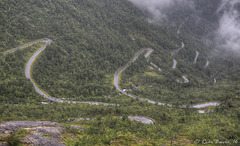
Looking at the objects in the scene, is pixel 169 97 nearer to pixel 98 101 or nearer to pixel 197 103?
pixel 197 103

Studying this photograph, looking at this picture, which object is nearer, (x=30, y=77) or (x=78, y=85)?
(x=30, y=77)

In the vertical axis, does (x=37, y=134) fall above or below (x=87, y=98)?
below

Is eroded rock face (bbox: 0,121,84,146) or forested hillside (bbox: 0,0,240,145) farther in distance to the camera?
forested hillside (bbox: 0,0,240,145)

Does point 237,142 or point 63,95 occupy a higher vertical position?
point 237,142

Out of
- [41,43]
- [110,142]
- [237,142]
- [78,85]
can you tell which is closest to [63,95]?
[78,85]

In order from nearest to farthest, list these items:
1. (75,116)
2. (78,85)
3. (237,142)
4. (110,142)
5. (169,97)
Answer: (110,142) → (237,142) → (75,116) → (78,85) → (169,97)

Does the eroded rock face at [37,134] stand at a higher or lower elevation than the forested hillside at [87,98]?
lower

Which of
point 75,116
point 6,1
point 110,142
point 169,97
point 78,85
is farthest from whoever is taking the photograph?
point 6,1

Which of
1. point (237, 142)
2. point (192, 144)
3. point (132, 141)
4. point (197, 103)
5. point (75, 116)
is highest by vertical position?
point (197, 103)

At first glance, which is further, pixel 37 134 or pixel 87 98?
pixel 87 98

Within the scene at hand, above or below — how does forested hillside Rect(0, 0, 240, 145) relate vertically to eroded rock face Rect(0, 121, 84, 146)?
above

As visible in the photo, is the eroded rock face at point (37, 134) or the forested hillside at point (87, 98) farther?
the forested hillside at point (87, 98)
